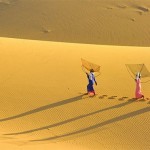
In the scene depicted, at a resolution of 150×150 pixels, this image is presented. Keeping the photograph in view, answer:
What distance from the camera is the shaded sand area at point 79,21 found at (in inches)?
1027

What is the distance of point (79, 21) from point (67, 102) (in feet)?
45.6

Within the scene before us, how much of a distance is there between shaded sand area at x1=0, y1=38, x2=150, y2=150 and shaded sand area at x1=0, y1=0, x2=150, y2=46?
6.01 meters

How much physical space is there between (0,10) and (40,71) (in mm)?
14597

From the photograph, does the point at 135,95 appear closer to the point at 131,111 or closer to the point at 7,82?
the point at 131,111

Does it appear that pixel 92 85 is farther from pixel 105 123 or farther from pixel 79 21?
pixel 79 21

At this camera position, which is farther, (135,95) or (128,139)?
(135,95)

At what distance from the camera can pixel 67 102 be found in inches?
594

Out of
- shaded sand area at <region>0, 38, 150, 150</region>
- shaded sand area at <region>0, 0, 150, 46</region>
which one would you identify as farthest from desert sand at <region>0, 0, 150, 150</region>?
shaded sand area at <region>0, 0, 150, 46</region>

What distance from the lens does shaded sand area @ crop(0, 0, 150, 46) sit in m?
26.1

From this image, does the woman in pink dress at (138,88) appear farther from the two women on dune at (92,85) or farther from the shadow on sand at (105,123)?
the shadow on sand at (105,123)

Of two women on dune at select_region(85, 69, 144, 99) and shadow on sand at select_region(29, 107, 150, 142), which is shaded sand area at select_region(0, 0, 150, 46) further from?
shadow on sand at select_region(29, 107, 150, 142)

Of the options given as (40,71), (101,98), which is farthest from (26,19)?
(101,98)

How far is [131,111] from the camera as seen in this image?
47.6 ft

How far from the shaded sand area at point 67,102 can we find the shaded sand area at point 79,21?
6.01 metres
